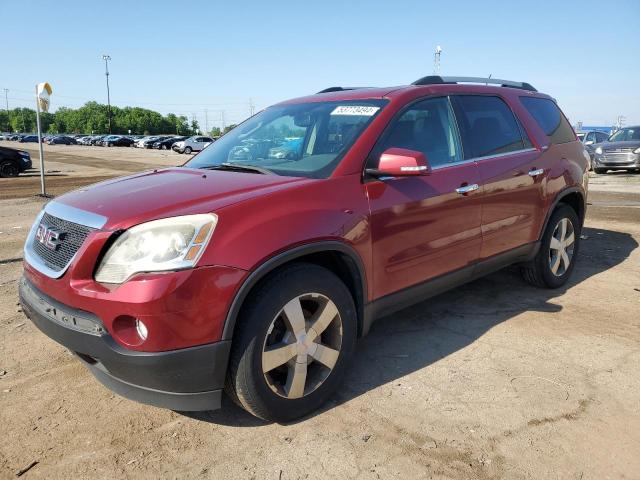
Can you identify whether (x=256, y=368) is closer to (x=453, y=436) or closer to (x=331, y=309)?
(x=331, y=309)

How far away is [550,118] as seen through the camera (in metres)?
4.89

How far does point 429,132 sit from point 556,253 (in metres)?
2.10

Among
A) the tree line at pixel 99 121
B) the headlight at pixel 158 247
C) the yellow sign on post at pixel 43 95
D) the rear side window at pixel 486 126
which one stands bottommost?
the headlight at pixel 158 247

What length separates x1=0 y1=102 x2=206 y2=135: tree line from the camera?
412ft

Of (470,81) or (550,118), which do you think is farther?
(550,118)

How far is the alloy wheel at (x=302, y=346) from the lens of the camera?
260cm

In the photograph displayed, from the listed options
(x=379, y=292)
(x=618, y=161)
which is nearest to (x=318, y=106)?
(x=379, y=292)

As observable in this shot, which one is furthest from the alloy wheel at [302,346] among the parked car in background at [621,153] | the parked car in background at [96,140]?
the parked car in background at [96,140]

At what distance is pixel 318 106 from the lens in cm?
377

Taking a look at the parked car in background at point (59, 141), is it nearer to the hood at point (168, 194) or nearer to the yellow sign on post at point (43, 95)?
the yellow sign on post at point (43, 95)

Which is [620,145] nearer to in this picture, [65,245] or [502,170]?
[502,170]

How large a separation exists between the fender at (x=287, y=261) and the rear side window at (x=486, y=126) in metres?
1.41

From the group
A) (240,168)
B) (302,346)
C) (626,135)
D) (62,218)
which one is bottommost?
(302,346)

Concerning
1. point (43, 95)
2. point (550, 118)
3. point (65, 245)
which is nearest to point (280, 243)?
point (65, 245)
